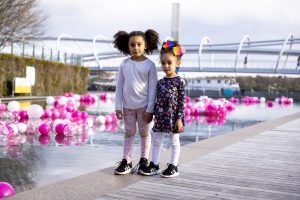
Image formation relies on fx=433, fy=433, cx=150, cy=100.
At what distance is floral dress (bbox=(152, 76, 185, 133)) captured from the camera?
4773 millimetres

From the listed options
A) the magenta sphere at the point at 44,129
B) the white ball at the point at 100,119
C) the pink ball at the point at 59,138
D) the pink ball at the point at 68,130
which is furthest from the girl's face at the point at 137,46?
the white ball at the point at 100,119

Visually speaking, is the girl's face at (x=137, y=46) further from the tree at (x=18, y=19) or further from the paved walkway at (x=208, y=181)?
the tree at (x=18, y=19)

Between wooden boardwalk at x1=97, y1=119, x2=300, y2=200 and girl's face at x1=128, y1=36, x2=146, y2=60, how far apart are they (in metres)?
1.37

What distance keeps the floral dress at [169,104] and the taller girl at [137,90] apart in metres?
0.09

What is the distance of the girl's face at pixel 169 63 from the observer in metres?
4.80

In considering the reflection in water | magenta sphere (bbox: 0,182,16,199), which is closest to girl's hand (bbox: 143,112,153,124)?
the reflection in water

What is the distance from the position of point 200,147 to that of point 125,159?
7.72ft

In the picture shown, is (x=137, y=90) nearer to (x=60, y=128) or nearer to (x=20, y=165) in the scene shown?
(x=20, y=165)

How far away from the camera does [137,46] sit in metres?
4.82

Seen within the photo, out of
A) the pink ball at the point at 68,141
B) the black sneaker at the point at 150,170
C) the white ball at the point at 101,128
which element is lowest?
the pink ball at the point at 68,141

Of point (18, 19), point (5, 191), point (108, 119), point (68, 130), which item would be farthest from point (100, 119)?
point (18, 19)

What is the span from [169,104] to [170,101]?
35 mm

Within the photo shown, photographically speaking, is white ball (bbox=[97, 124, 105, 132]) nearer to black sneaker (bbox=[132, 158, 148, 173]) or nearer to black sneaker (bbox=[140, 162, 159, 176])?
black sneaker (bbox=[132, 158, 148, 173])

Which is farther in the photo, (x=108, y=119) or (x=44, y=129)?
(x=108, y=119)
